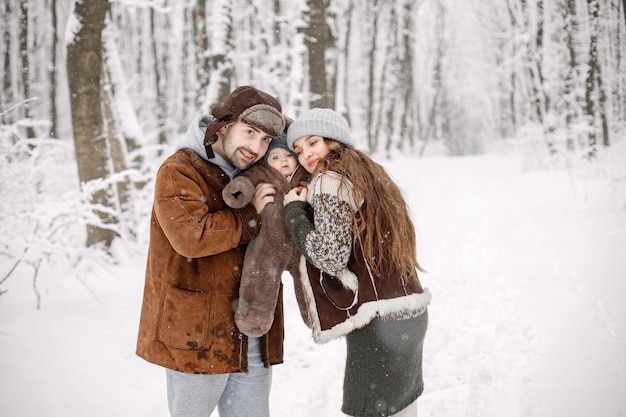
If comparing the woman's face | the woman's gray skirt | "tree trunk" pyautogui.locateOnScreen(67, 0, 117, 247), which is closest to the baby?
the woman's face

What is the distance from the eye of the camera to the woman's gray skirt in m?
2.18

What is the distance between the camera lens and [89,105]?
6.32 meters

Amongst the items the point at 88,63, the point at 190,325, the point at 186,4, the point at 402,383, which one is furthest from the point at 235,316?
the point at 186,4

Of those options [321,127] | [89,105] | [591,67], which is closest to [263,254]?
[321,127]

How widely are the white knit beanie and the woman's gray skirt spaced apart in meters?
1.00

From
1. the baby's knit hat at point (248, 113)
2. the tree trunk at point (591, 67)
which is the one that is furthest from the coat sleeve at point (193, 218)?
the tree trunk at point (591, 67)

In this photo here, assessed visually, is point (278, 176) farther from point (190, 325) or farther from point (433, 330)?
point (433, 330)

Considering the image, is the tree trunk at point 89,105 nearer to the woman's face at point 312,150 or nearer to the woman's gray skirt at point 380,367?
the woman's face at point 312,150

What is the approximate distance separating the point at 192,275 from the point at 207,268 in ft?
0.25

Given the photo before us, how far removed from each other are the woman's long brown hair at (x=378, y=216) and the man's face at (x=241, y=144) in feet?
1.13

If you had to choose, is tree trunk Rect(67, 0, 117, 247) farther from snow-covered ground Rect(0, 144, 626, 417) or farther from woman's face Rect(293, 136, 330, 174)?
woman's face Rect(293, 136, 330, 174)

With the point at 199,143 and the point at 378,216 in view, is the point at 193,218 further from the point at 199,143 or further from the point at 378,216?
the point at 378,216

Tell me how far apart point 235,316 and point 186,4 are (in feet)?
63.8

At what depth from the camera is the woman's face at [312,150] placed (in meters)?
2.43
